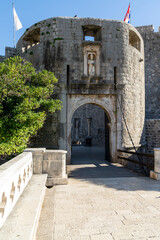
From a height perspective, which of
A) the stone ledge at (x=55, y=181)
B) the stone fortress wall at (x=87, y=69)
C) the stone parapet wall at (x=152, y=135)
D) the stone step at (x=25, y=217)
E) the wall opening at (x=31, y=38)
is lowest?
the stone ledge at (x=55, y=181)

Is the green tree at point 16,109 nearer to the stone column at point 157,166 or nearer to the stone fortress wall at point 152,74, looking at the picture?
the stone column at point 157,166

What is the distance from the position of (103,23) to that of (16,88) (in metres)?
6.15

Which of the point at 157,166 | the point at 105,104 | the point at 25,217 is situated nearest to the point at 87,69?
the point at 105,104

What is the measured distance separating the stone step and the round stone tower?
220 inches

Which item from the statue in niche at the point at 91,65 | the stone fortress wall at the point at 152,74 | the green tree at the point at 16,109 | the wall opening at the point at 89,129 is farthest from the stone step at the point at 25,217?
the stone fortress wall at the point at 152,74

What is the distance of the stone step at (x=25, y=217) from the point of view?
1972 millimetres

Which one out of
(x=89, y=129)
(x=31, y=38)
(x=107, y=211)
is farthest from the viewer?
(x=89, y=129)

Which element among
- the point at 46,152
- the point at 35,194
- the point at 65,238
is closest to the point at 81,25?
the point at 46,152

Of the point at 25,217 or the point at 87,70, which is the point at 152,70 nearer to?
the point at 87,70

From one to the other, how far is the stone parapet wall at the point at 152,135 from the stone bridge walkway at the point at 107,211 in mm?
7020

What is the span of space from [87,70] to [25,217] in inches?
324

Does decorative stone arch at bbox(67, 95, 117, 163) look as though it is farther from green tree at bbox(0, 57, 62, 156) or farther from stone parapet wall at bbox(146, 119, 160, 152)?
stone parapet wall at bbox(146, 119, 160, 152)

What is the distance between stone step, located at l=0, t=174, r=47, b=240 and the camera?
197cm

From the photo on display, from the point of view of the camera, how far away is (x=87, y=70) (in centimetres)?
949
